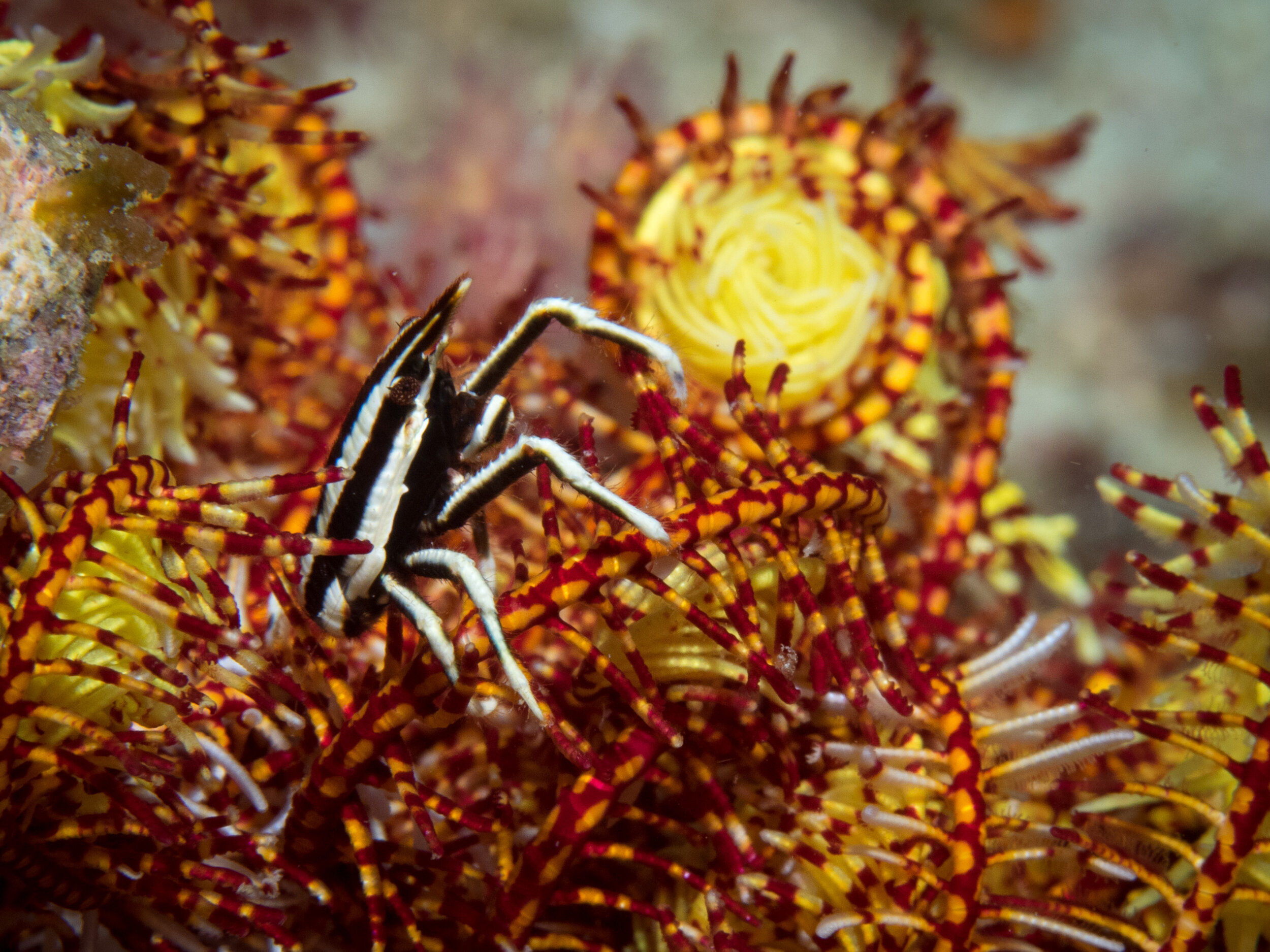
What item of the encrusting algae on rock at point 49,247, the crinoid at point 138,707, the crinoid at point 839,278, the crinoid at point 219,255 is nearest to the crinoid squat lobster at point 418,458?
the crinoid at point 138,707

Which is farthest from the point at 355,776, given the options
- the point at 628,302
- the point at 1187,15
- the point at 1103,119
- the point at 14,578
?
the point at 1187,15

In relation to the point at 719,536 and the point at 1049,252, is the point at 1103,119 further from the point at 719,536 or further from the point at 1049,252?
the point at 719,536

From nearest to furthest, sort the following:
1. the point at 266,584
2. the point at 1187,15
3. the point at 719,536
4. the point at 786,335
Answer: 1. the point at 719,536
2. the point at 266,584
3. the point at 786,335
4. the point at 1187,15

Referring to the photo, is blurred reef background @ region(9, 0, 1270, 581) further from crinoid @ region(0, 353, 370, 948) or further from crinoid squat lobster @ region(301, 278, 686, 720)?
crinoid @ region(0, 353, 370, 948)

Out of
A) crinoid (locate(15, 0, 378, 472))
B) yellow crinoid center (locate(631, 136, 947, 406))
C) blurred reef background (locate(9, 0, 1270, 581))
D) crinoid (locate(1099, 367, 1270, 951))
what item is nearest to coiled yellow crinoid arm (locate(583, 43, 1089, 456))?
yellow crinoid center (locate(631, 136, 947, 406))

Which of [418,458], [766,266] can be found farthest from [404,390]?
[766,266]
